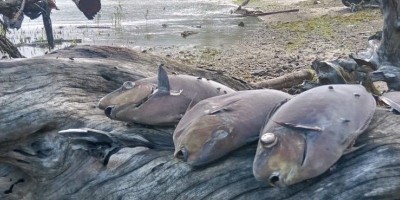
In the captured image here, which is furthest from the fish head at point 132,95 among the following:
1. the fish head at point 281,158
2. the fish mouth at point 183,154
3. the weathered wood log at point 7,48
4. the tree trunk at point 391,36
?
the weathered wood log at point 7,48

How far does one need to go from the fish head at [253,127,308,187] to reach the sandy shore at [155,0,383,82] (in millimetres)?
7679

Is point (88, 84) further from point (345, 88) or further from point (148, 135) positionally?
point (345, 88)

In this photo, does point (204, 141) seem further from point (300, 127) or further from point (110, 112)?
point (110, 112)

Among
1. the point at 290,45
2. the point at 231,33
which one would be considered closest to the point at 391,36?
the point at 290,45

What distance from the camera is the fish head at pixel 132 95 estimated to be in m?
4.41

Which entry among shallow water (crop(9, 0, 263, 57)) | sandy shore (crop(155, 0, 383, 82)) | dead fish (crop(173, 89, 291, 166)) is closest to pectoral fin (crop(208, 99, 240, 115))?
dead fish (crop(173, 89, 291, 166))

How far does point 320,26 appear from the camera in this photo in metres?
19.3

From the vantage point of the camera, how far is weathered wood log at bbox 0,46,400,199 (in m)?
3.51

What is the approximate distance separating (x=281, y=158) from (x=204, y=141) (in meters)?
0.56

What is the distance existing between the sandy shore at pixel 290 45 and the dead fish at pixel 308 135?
7327 millimetres

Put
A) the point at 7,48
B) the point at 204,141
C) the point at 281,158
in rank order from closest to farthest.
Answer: the point at 281,158, the point at 204,141, the point at 7,48

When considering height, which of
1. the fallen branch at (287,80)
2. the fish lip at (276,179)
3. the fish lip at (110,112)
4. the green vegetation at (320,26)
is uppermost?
the fish lip at (276,179)

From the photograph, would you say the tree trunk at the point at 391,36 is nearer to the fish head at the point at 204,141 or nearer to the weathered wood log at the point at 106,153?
the weathered wood log at the point at 106,153

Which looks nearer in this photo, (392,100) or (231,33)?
(392,100)
